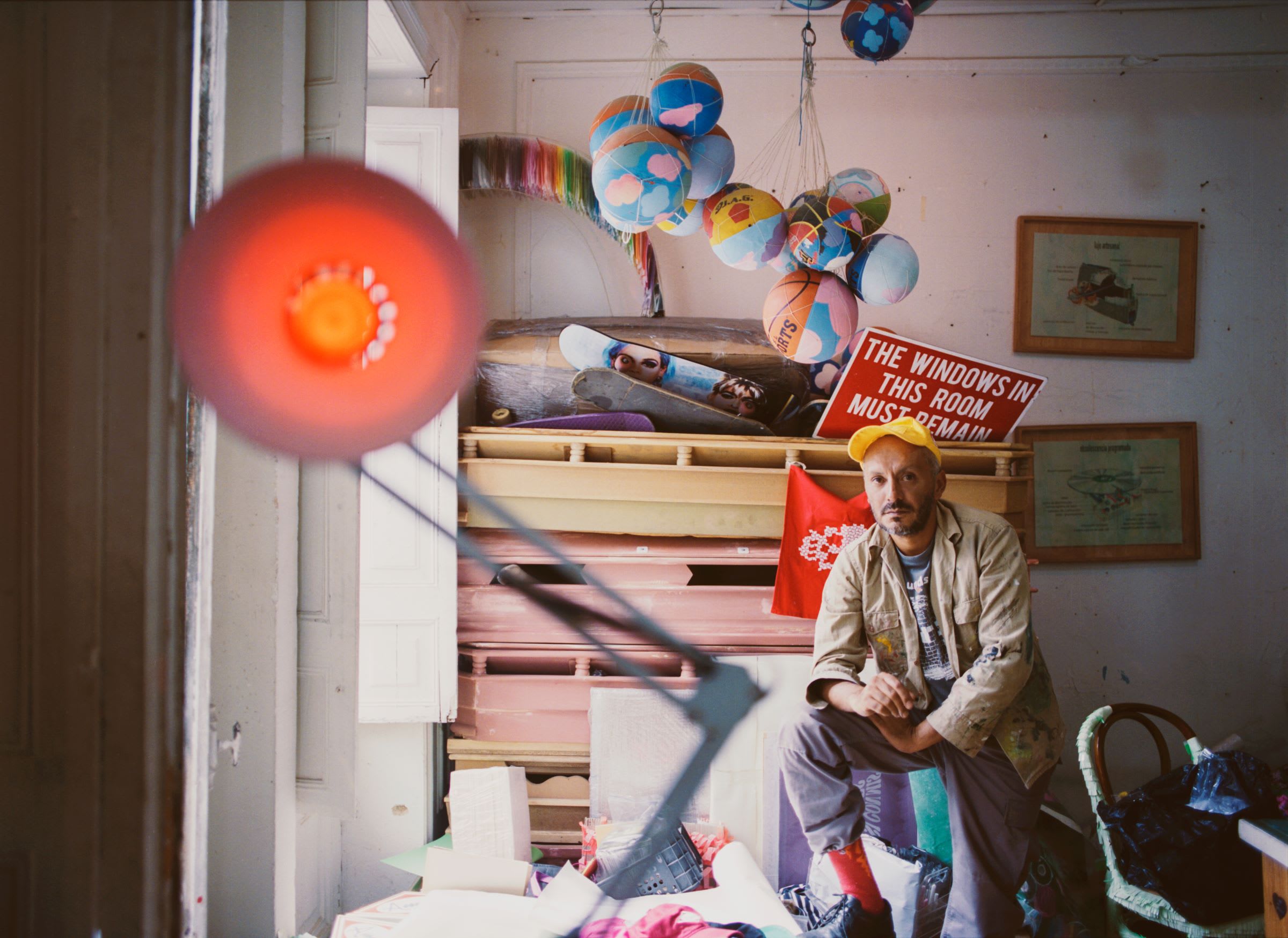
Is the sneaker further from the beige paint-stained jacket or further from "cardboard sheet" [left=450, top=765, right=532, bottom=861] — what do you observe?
"cardboard sheet" [left=450, top=765, right=532, bottom=861]

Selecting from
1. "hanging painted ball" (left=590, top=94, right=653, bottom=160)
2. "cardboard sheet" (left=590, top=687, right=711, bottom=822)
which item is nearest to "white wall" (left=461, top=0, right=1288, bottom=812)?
"hanging painted ball" (left=590, top=94, right=653, bottom=160)

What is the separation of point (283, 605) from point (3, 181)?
4.27 feet

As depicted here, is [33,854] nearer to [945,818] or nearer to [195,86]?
[195,86]

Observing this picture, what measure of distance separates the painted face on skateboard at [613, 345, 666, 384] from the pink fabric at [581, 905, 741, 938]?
1.89m

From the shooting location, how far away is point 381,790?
3422 millimetres

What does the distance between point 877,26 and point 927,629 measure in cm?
198

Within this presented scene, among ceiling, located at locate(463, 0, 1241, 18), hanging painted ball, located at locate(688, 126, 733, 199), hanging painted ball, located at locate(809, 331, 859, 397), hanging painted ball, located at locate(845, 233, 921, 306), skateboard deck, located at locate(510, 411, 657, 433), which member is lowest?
skateboard deck, located at locate(510, 411, 657, 433)

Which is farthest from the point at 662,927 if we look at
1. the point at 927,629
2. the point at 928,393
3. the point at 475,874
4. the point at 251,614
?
the point at 928,393

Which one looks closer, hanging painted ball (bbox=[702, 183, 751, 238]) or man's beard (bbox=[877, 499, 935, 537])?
man's beard (bbox=[877, 499, 935, 537])

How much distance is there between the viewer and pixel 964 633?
8.35ft

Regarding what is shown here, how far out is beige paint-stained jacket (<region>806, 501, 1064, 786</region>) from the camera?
243 cm

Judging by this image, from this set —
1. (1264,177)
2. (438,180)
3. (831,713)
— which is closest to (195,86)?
(438,180)

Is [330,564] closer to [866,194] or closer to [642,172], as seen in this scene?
[642,172]

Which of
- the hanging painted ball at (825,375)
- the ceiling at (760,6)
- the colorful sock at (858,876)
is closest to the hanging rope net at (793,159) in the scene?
the ceiling at (760,6)
